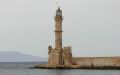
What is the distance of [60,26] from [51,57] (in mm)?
4158

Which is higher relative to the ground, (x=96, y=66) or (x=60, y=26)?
Result: (x=60, y=26)

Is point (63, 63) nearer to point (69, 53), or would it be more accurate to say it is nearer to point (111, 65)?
point (69, 53)

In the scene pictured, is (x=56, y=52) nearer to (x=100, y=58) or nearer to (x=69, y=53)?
(x=69, y=53)

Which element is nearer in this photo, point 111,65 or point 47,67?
point 111,65

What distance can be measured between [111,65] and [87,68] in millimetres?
3600

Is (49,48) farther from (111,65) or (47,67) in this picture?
(111,65)

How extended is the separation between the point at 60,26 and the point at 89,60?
18.7 ft

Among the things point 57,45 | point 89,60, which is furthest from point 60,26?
point 89,60

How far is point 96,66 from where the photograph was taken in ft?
163

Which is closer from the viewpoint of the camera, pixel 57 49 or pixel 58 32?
pixel 58 32

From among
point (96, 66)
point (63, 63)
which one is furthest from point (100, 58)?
point (63, 63)

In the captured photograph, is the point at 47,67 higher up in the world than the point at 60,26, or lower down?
lower down

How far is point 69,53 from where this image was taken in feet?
166

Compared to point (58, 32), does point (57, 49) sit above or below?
below
